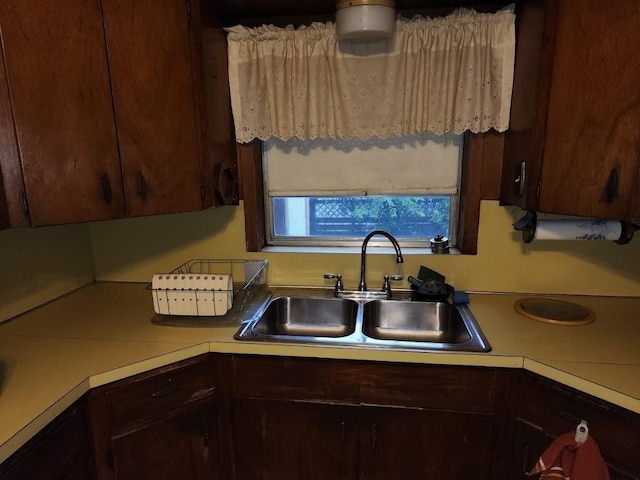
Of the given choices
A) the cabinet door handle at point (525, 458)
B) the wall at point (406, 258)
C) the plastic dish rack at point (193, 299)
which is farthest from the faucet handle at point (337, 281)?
the cabinet door handle at point (525, 458)

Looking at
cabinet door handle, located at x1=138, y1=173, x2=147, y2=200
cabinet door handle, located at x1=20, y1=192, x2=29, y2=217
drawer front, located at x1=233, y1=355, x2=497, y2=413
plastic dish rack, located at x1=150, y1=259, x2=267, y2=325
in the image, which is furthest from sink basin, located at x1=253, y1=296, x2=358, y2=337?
cabinet door handle, located at x1=20, y1=192, x2=29, y2=217

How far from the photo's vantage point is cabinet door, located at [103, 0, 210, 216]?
1.27 m

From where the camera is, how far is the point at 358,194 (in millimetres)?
1838

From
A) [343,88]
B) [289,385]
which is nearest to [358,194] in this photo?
[343,88]

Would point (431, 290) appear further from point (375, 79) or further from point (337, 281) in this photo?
point (375, 79)

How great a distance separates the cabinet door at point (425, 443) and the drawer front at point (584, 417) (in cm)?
14

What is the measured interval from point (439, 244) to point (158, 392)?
1.26m

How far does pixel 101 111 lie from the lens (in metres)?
1.23

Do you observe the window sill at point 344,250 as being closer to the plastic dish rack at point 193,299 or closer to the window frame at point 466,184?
the window frame at point 466,184

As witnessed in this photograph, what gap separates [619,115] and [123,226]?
78.8 inches

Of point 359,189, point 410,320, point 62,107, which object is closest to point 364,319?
point 410,320

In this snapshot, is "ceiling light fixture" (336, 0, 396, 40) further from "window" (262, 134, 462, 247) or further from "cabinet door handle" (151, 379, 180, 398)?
"cabinet door handle" (151, 379, 180, 398)

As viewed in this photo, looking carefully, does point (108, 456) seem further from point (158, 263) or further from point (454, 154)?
point (454, 154)

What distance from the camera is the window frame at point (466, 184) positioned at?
1.65 meters
